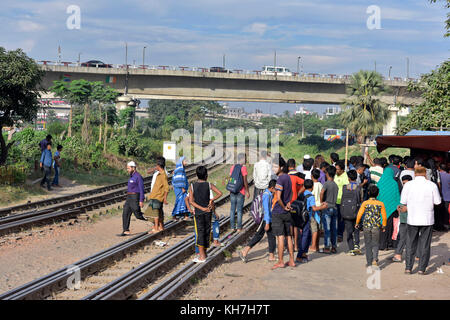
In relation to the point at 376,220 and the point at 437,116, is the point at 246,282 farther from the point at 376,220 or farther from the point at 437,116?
the point at 437,116

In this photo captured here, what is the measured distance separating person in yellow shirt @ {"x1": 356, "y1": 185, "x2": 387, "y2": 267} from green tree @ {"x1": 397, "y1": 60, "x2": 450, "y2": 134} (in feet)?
39.8

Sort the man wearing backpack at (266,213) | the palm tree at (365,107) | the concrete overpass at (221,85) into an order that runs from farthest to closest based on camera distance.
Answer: the concrete overpass at (221,85)
the palm tree at (365,107)
the man wearing backpack at (266,213)

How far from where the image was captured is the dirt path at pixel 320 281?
810 centimetres

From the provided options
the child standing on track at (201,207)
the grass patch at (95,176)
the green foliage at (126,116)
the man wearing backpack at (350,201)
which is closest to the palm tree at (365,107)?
the green foliage at (126,116)

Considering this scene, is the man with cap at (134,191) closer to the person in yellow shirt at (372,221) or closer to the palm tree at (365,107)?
the person in yellow shirt at (372,221)

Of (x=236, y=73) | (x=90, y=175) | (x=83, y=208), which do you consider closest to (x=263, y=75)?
(x=236, y=73)

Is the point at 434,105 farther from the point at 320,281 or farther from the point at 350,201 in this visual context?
the point at 320,281

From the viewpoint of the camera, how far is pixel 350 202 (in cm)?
1101

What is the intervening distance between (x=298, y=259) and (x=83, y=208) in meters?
8.45

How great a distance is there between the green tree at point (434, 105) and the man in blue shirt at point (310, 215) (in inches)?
461

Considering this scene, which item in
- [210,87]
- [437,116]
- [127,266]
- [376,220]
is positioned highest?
[210,87]

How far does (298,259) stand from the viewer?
10453 mm

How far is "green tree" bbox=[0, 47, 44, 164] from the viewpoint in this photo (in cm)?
1956

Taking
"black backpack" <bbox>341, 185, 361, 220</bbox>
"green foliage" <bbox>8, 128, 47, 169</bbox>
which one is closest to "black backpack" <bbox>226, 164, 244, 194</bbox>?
"black backpack" <bbox>341, 185, 361, 220</bbox>
